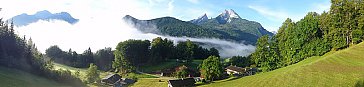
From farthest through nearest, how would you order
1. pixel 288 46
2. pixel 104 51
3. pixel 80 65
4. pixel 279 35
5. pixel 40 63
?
pixel 104 51
pixel 80 65
pixel 279 35
pixel 288 46
pixel 40 63

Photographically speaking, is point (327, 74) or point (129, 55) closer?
point (327, 74)

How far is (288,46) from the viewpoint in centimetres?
8981

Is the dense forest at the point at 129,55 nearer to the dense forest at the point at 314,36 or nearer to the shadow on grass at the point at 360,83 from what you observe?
the dense forest at the point at 314,36

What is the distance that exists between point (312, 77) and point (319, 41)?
1022 inches

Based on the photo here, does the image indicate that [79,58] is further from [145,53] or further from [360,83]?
[360,83]

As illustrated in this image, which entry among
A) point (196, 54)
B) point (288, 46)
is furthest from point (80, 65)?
point (288, 46)

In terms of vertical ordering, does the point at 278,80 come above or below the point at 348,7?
below

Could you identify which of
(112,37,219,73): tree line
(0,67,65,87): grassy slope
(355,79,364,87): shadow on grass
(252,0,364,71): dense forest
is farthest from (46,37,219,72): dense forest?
(355,79,364,87): shadow on grass

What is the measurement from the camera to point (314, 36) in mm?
84750

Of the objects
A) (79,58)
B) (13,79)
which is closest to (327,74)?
(13,79)

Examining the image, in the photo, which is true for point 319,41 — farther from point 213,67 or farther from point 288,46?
point 213,67

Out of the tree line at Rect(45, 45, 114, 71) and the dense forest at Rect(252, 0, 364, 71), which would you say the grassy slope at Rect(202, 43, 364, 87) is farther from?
the tree line at Rect(45, 45, 114, 71)

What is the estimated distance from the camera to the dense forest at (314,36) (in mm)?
77594

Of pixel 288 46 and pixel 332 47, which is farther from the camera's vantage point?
pixel 288 46
